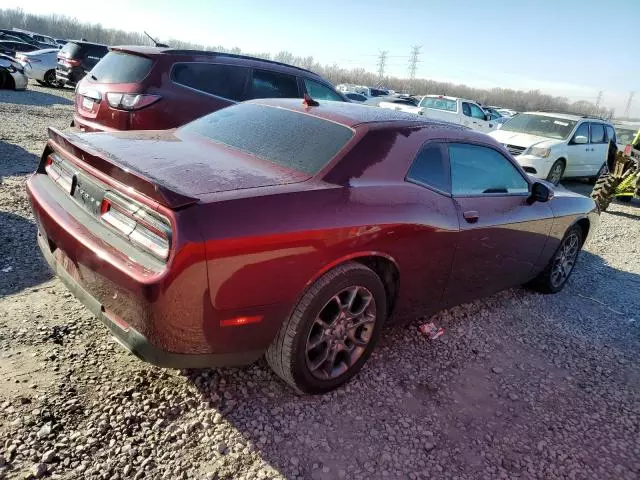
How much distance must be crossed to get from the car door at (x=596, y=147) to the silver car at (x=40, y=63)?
17.8 metres

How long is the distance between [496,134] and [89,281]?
10.7m

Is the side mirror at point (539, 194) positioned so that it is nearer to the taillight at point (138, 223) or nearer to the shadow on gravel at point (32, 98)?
the taillight at point (138, 223)

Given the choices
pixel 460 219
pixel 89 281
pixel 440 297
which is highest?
pixel 460 219

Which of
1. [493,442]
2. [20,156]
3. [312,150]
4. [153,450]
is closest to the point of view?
[153,450]

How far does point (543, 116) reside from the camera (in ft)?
37.9

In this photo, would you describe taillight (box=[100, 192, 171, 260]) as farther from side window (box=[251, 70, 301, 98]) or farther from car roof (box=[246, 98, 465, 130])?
side window (box=[251, 70, 301, 98])

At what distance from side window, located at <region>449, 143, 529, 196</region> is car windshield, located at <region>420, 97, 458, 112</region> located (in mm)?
12992

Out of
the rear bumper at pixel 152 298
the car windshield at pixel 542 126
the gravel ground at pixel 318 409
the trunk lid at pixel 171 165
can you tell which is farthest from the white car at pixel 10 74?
the rear bumper at pixel 152 298

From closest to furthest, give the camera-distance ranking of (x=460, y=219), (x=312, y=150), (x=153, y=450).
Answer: (x=153, y=450) → (x=312, y=150) → (x=460, y=219)

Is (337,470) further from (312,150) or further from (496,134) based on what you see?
(496,134)

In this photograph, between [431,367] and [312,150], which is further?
[431,367]

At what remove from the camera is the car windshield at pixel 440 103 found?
53.1 feet

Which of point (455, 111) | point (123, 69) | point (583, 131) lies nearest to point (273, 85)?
point (123, 69)

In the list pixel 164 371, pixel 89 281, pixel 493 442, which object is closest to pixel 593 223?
pixel 493 442
